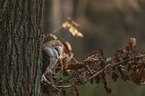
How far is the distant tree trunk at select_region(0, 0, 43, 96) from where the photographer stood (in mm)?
1415

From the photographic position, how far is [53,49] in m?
1.95

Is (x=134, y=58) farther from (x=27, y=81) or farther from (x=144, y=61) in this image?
(x=27, y=81)

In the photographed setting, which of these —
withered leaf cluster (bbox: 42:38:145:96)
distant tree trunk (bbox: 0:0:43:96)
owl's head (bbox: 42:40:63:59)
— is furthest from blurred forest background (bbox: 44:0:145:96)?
distant tree trunk (bbox: 0:0:43:96)

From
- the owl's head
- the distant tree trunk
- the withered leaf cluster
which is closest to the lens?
the distant tree trunk

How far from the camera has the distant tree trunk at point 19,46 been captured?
142cm

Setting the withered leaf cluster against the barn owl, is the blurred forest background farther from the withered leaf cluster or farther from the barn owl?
the withered leaf cluster

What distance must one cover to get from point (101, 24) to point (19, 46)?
976cm

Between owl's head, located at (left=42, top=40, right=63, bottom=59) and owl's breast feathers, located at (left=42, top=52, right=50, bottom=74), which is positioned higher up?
owl's head, located at (left=42, top=40, right=63, bottom=59)

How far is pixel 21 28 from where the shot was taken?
1448mm

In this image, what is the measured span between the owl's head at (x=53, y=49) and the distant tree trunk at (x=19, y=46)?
375 millimetres

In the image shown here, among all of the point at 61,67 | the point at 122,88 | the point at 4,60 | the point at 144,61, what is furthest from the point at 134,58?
the point at 122,88

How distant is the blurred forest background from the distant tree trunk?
14.6ft

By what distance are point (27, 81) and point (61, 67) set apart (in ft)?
1.28

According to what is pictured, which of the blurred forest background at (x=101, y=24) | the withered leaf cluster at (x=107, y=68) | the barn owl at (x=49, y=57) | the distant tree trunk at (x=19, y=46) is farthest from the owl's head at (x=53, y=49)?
the blurred forest background at (x=101, y=24)
